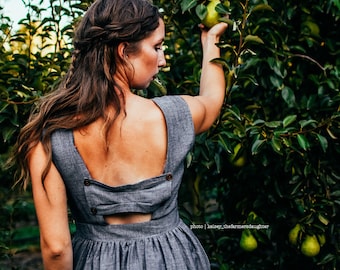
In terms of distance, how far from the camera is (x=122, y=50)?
1.62 m

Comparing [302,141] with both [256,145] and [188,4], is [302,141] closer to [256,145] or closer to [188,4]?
[256,145]

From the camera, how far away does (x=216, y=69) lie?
72.4 inches

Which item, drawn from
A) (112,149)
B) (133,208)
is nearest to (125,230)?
(133,208)

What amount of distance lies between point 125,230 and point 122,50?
0.48m

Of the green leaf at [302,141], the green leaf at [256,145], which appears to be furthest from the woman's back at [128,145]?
the green leaf at [302,141]

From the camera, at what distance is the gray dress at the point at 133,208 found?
5.28 feet

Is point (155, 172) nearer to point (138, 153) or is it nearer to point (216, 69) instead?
point (138, 153)

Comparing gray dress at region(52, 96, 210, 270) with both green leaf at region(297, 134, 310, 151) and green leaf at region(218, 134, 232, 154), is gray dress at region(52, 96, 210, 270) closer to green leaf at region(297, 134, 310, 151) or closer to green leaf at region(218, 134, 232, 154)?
green leaf at region(218, 134, 232, 154)

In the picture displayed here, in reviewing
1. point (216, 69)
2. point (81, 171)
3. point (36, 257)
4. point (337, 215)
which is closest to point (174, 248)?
point (81, 171)

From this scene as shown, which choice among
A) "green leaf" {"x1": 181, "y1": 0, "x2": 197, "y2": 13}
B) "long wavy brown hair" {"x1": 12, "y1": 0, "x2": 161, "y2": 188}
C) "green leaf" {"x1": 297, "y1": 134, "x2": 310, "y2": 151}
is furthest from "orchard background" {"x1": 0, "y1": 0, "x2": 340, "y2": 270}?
"long wavy brown hair" {"x1": 12, "y1": 0, "x2": 161, "y2": 188}

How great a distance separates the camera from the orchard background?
2.33m

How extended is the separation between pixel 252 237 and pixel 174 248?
3.26 ft

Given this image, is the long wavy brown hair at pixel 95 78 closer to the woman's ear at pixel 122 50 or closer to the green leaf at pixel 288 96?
the woman's ear at pixel 122 50

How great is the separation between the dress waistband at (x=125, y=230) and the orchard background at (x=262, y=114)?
1.72 feet
